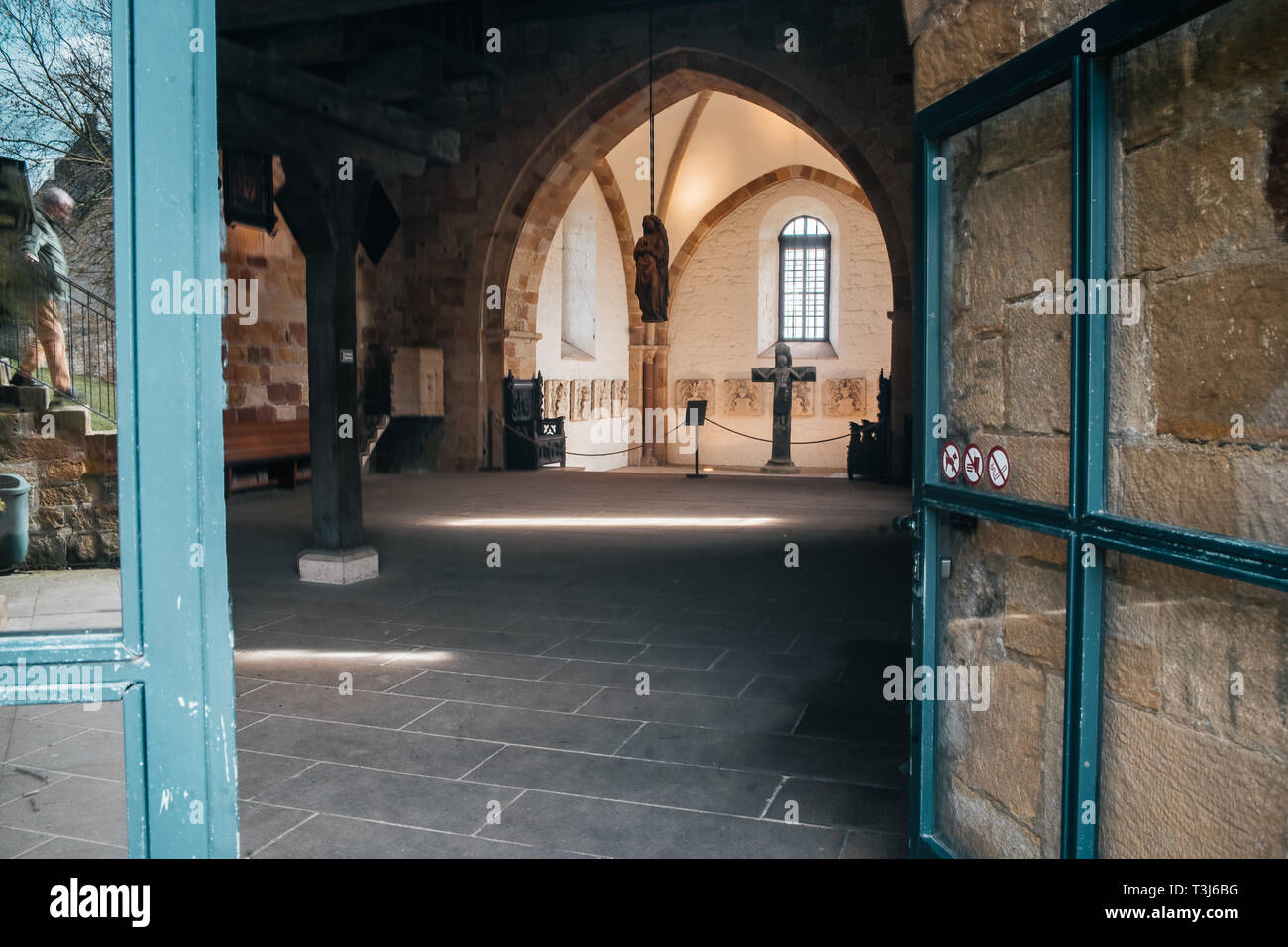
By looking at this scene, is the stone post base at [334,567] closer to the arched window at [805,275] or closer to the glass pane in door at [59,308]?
the glass pane in door at [59,308]

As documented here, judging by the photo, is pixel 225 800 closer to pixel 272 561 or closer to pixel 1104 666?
pixel 1104 666

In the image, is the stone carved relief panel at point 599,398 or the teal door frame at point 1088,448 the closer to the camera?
the teal door frame at point 1088,448

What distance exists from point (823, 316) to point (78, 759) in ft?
52.6

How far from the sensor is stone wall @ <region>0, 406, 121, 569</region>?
Result: 1.30 m

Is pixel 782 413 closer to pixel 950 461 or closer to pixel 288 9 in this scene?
pixel 288 9

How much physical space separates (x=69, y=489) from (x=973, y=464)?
144cm

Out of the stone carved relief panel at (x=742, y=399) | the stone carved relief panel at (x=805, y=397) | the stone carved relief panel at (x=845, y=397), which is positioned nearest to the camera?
the stone carved relief panel at (x=845, y=397)

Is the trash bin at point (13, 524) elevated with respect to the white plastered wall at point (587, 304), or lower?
lower

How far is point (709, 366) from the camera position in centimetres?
1841

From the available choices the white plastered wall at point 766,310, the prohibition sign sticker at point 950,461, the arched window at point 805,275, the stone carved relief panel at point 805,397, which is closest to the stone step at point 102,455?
the prohibition sign sticker at point 950,461

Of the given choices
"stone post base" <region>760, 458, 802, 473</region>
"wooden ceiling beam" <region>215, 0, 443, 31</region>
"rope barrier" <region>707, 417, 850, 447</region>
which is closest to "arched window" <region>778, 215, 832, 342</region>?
"rope barrier" <region>707, 417, 850, 447</region>

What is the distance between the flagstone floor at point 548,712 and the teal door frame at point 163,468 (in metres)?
0.25

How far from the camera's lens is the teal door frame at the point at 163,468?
126 cm

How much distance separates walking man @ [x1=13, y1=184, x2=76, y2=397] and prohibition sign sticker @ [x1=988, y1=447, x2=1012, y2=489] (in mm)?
1447
